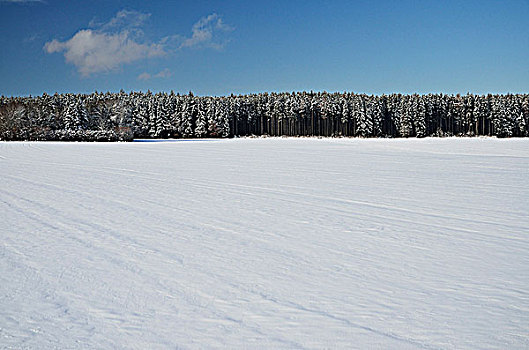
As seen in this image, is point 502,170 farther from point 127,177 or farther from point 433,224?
point 127,177

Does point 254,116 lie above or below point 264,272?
above

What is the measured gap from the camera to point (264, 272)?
4824 millimetres

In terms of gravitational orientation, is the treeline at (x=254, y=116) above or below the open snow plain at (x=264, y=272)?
above

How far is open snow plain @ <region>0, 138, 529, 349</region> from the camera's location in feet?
11.4

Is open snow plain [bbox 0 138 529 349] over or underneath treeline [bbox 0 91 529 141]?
underneath

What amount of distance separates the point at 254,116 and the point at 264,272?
107 meters

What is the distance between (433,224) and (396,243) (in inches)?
59.3

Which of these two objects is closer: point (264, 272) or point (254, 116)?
point (264, 272)

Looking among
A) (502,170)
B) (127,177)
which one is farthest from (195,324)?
(502,170)

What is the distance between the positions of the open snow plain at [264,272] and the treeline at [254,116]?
187ft

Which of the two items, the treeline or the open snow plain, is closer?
the open snow plain

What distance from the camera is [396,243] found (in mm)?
5961

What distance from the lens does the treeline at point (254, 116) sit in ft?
204

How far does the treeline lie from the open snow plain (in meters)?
56.9
